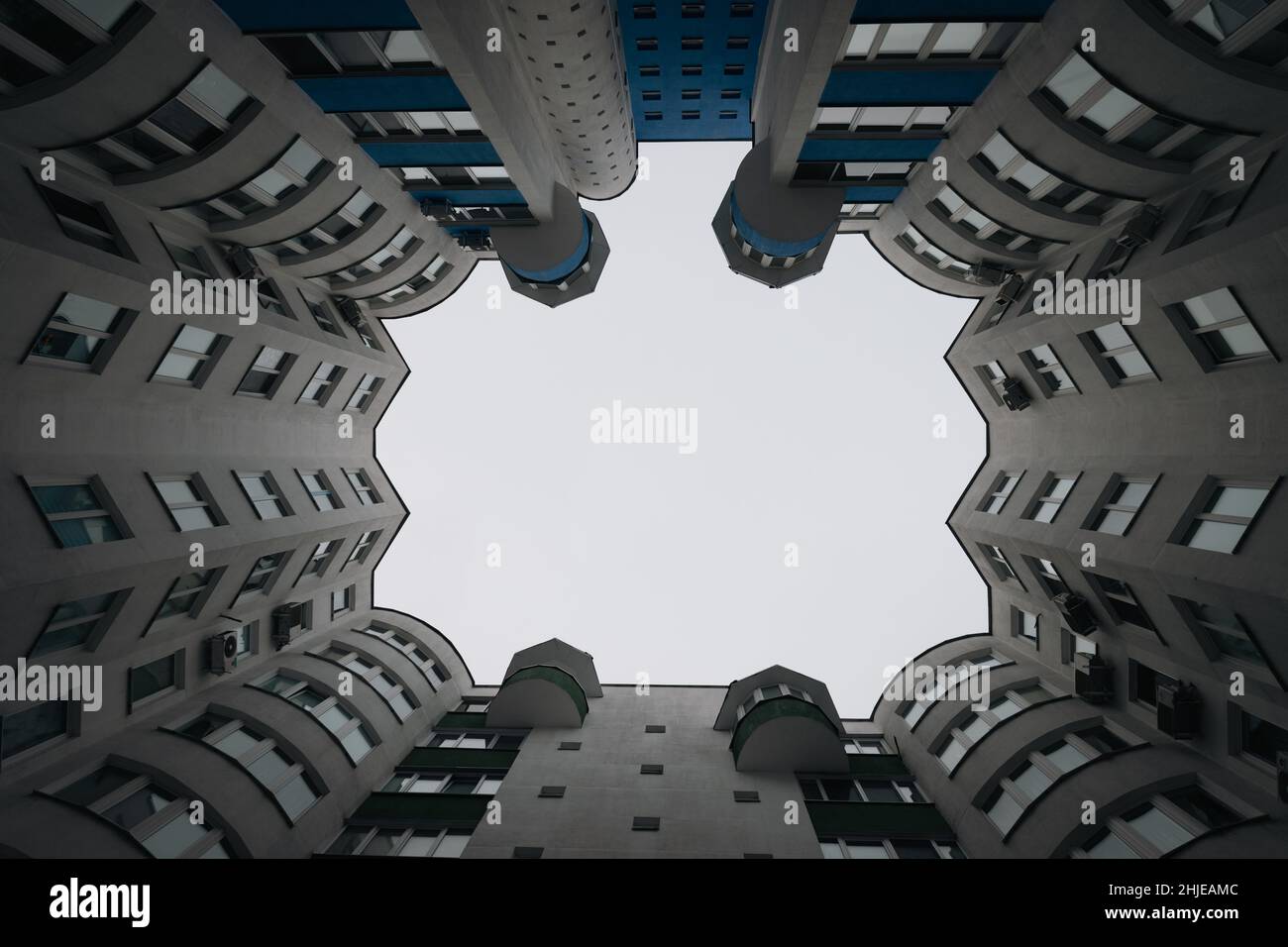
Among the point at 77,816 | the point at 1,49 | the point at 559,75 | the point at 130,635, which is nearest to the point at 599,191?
the point at 559,75

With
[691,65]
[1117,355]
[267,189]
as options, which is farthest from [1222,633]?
[691,65]

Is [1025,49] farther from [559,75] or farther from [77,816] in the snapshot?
[77,816]

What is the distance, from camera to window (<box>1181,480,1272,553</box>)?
12180 mm

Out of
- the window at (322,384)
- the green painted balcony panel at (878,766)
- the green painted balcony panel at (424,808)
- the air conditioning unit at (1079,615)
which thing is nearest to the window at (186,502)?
the window at (322,384)

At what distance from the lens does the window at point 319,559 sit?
2327 cm

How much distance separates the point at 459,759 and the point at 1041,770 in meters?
20.3

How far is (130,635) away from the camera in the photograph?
15.1 meters

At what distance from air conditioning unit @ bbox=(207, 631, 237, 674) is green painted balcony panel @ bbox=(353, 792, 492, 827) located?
265 inches

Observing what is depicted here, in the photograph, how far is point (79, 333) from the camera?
13406 mm

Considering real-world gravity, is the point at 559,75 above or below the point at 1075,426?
above

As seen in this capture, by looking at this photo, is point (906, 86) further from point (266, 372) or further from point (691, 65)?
point (266, 372)

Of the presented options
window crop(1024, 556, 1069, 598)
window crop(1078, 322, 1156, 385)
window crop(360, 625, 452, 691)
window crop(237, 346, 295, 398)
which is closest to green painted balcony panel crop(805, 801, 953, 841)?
window crop(1024, 556, 1069, 598)

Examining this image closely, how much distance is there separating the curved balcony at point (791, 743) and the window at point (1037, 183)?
63.7ft
